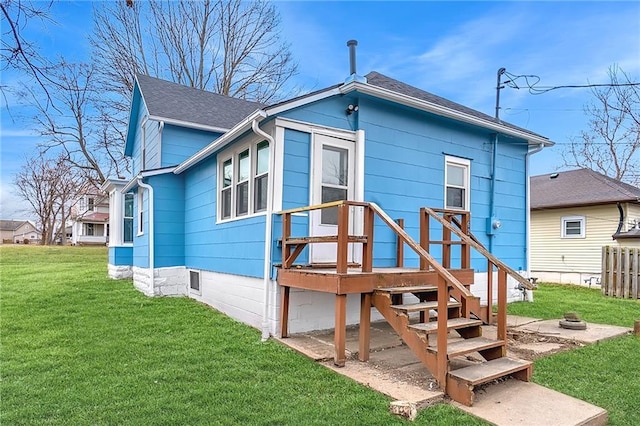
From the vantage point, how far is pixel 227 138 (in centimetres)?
643

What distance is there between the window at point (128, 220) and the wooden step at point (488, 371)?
36.2ft

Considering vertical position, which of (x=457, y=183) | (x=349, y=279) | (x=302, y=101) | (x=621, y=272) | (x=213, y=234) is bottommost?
(x=621, y=272)

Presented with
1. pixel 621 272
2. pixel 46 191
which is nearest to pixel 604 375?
pixel 621 272

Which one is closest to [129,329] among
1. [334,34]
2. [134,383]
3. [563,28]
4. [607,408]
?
[134,383]

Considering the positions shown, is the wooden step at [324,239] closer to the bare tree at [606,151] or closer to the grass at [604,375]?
the grass at [604,375]

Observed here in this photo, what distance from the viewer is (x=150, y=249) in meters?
8.86

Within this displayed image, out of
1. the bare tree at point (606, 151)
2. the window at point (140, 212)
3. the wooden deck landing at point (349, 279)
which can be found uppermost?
the bare tree at point (606, 151)

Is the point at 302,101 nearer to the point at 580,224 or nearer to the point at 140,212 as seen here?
the point at 140,212

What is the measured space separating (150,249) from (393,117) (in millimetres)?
5848

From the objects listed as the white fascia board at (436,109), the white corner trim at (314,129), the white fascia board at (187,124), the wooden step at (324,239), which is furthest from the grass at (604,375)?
the white fascia board at (187,124)

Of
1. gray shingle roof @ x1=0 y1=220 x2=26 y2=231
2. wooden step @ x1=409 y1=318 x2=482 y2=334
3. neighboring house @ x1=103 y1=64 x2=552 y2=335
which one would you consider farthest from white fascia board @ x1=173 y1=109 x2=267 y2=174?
gray shingle roof @ x1=0 y1=220 x2=26 y2=231

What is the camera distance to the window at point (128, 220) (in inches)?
480

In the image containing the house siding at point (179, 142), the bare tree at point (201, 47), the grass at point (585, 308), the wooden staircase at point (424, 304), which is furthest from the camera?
the bare tree at point (201, 47)

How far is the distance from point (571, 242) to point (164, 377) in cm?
1462
